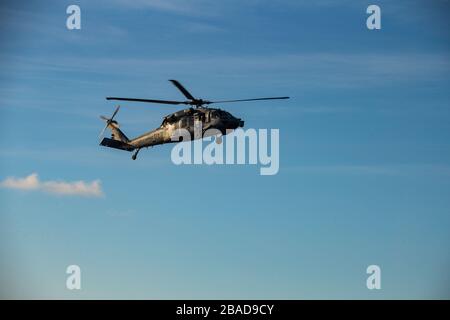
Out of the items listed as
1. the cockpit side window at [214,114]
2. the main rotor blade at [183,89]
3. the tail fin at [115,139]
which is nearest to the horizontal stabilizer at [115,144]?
the tail fin at [115,139]

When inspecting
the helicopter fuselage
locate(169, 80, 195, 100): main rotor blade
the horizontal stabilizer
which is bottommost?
the horizontal stabilizer

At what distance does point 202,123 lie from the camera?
109 metres

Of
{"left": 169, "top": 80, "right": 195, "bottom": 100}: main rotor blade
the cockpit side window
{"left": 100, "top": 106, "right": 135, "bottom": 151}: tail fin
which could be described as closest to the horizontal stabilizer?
{"left": 100, "top": 106, "right": 135, "bottom": 151}: tail fin

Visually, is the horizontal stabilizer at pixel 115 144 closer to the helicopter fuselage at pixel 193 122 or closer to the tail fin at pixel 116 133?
the tail fin at pixel 116 133

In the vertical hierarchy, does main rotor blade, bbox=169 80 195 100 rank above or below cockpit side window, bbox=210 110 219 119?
above

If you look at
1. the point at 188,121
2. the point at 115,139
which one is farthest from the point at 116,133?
the point at 188,121

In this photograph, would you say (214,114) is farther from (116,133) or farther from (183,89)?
(116,133)

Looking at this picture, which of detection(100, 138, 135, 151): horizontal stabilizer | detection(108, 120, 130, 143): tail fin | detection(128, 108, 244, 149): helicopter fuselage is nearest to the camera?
detection(128, 108, 244, 149): helicopter fuselage

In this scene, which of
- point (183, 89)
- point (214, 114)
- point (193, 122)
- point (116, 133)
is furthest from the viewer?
point (116, 133)

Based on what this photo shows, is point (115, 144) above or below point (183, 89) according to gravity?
below

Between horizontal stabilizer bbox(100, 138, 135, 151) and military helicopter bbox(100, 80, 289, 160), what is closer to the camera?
military helicopter bbox(100, 80, 289, 160)

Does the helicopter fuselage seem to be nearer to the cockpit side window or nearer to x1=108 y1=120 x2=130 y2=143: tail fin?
the cockpit side window
